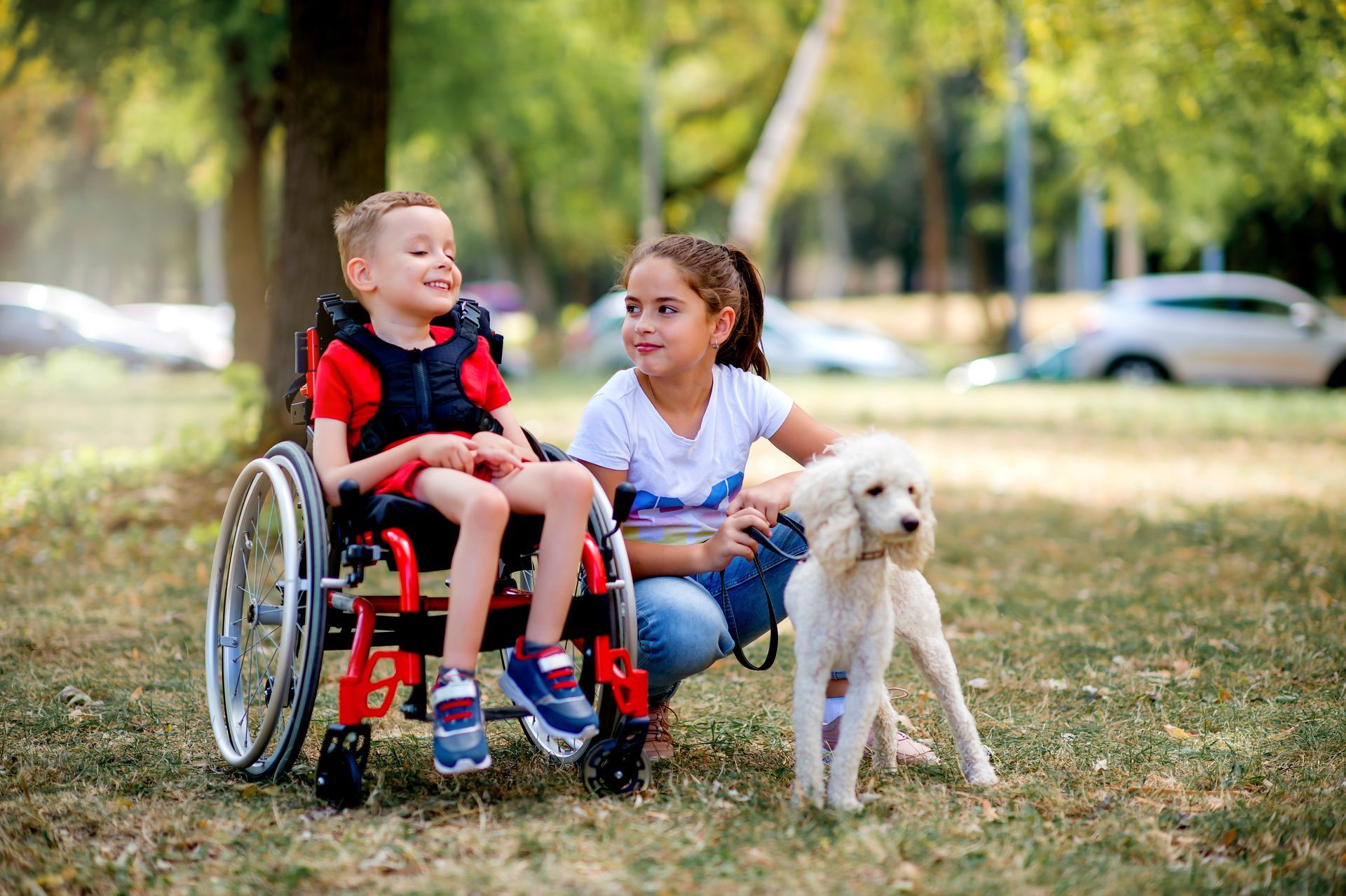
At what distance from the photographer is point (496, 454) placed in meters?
3.25

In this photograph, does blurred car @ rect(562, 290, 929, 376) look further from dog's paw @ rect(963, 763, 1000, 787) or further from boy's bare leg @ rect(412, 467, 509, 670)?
boy's bare leg @ rect(412, 467, 509, 670)

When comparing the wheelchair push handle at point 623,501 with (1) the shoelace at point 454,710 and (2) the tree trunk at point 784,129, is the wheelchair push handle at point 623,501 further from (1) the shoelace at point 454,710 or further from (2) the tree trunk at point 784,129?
(2) the tree trunk at point 784,129

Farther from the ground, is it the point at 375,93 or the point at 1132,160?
the point at 1132,160

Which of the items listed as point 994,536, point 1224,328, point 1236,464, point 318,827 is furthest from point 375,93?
point 1224,328

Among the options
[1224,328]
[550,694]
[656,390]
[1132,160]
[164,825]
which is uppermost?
[1132,160]

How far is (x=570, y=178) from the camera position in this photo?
25.3m

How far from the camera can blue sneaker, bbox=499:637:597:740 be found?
311cm

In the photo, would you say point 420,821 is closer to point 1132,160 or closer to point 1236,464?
point 1236,464

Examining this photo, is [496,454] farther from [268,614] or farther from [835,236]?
[835,236]

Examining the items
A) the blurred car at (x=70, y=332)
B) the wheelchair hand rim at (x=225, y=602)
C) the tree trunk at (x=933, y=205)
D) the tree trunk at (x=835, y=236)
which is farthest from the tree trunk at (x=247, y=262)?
the tree trunk at (x=835, y=236)

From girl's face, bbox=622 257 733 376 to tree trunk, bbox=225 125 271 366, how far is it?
11.9m

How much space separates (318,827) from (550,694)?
633mm

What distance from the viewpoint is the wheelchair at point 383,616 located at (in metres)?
3.13

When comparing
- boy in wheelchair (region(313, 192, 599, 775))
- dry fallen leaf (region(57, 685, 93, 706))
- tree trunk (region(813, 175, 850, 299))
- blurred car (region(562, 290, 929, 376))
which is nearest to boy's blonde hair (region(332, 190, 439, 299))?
boy in wheelchair (region(313, 192, 599, 775))
